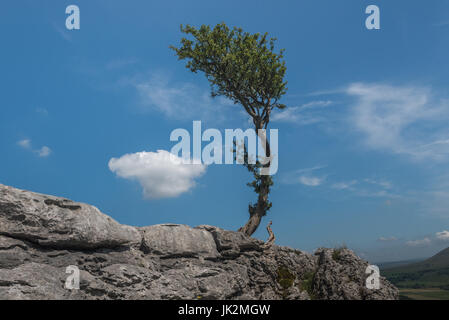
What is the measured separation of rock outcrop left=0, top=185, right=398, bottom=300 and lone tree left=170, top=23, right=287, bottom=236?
278 inches

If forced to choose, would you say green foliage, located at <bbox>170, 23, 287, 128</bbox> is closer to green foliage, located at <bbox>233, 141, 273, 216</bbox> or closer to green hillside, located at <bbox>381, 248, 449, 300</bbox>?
green foliage, located at <bbox>233, 141, 273, 216</bbox>

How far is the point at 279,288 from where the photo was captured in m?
20.3

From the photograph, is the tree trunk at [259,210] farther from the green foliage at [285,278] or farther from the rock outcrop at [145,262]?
the green foliage at [285,278]

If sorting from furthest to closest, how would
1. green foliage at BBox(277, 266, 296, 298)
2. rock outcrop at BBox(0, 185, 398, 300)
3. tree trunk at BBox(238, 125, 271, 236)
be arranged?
tree trunk at BBox(238, 125, 271, 236) → green foliage at BBox(277, 266, 296, 298) → rock outcrop at BBox(0, 185, 398, 300)

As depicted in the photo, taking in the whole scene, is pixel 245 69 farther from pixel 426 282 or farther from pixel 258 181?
pixel 426 282

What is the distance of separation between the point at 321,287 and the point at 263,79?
18394 millimetres

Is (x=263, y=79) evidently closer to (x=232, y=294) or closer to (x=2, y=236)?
(x=232, y=294)

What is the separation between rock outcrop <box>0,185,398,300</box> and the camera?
13852mm

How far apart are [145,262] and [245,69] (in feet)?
61.7

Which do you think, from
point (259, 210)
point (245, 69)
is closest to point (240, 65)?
point (245, 69)

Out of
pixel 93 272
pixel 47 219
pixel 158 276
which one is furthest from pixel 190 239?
pixel 47 219

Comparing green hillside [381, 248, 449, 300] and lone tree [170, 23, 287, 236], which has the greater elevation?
lone tree [170, 23, 287, 236]

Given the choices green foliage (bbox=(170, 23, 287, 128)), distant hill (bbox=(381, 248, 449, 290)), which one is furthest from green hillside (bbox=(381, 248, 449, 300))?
green foliage (bbox=(170, 23, 287, 128))
